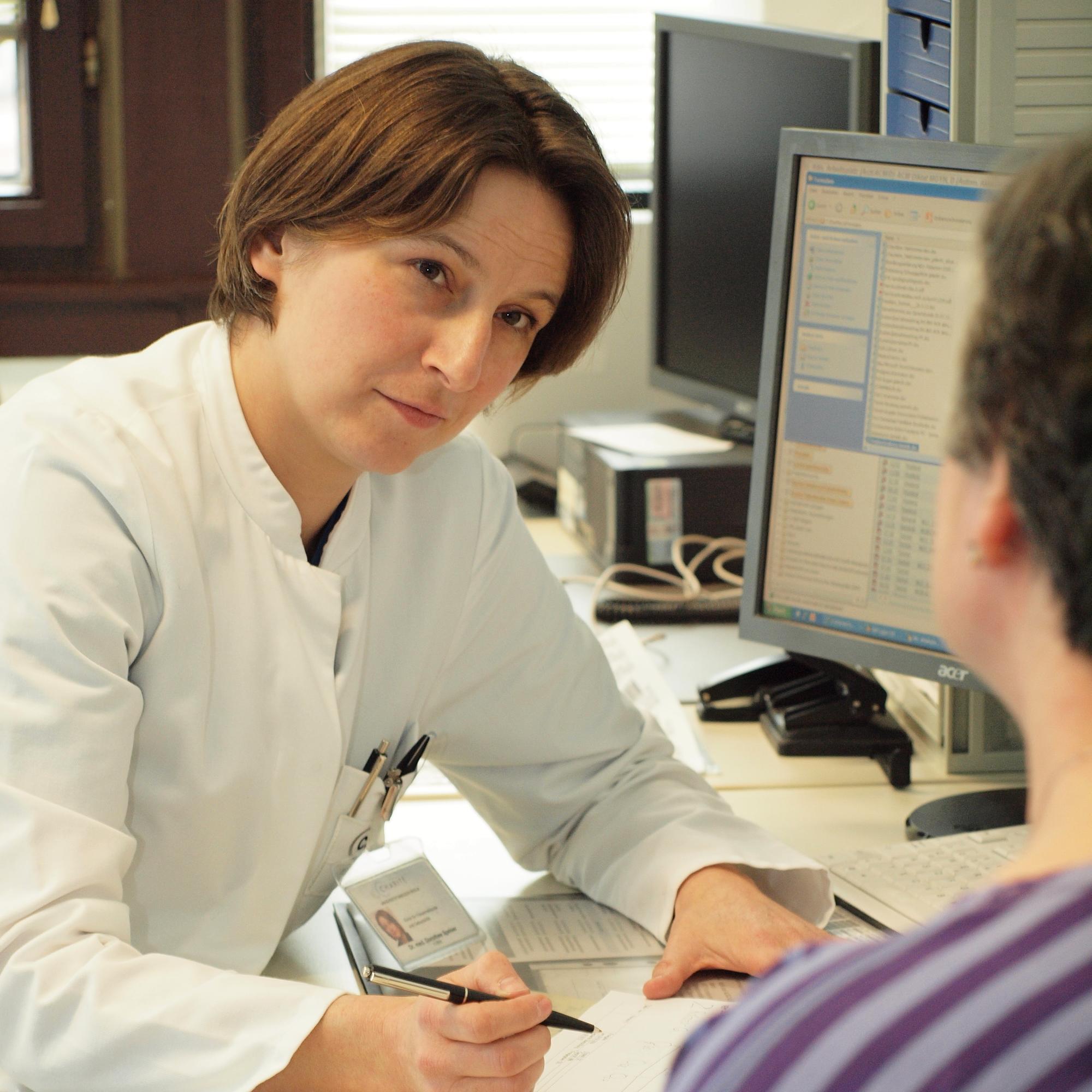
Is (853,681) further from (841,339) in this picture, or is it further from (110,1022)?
(110,1022)

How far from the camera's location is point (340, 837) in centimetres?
107

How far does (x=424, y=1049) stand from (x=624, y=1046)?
14 cm

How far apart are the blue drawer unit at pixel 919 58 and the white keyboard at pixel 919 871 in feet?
2.27

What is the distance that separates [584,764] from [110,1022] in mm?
522

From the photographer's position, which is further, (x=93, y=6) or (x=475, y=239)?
(x=93, y=6)

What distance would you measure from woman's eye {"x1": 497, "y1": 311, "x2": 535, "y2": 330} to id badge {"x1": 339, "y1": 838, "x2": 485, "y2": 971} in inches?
16.9

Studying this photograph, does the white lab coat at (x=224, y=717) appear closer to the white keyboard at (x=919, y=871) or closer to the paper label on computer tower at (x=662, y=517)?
the white keyboard at (x=919, y=871)

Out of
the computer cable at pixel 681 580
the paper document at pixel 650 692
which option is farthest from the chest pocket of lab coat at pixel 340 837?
the computer cable at pixel 681 580

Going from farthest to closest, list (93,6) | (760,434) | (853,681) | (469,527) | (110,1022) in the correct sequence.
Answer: (93,6) < (853,681) < (760,434) < (469,527) < (110,1022)

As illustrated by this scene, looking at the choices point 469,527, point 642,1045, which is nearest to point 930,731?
point 469,527

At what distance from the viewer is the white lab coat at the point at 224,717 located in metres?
0.81

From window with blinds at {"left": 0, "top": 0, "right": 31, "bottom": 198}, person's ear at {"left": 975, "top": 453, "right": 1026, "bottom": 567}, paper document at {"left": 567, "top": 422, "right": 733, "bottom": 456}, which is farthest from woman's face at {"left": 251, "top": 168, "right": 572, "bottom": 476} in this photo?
window with blinds at {"left": 0, "top": 0, "right": 31, "bottom": 198}

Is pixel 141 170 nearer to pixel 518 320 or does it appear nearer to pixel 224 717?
pixel 518 320

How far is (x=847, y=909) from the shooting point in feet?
3.59
